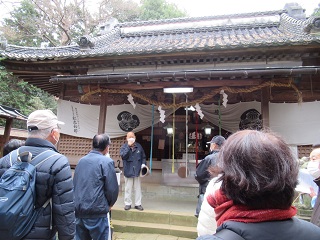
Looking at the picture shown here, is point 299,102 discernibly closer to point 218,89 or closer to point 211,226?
point 218,89

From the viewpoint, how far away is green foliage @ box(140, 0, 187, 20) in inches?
1036

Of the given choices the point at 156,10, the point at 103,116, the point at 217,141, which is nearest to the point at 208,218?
the point at 217,141

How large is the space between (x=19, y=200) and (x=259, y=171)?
1.86m

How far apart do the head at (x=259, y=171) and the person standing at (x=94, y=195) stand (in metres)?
2.47

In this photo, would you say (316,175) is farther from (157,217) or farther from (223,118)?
(223,118)

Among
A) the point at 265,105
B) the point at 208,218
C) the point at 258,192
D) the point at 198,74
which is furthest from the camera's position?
the point at 265,105

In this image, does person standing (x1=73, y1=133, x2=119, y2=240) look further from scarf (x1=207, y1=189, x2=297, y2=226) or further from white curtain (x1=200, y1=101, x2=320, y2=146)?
white curtain (x1=200, y1=101, x2=320, y2=146)

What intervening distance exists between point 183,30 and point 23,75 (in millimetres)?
6683

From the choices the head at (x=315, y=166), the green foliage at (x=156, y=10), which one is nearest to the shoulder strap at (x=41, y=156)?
the head at (x=315, y=166)

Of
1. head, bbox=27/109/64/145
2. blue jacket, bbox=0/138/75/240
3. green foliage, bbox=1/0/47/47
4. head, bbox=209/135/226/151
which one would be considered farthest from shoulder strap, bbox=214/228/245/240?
green foliage, bbox=1/0/47/47

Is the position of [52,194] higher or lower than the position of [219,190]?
lower

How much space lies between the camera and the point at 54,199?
82.6 inches

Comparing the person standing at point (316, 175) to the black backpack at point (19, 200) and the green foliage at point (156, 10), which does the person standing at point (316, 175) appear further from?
the green foliage at point (156, 10)

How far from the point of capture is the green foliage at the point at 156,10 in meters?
26.3
